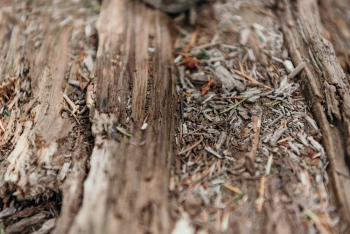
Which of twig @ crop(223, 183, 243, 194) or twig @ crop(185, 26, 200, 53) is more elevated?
twig @ crop(185, 26, 200, 53)

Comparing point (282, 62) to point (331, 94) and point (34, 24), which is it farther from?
point (34, 24)

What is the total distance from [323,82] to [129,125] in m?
1.54

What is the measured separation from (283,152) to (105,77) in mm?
1471

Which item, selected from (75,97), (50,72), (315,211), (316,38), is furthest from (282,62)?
(50,72)

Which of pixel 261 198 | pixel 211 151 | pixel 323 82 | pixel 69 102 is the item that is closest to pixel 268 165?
pixel 261 198

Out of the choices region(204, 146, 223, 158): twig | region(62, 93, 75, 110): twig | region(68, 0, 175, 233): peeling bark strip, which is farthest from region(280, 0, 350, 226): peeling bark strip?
region(62, 93, 75, 110): twig

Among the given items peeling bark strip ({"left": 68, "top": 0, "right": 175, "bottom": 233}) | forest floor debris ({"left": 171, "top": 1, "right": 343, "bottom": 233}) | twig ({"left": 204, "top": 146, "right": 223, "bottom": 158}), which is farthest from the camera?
twig ({"left": 204, "top": 146, "right": 223, "bottom": 158})

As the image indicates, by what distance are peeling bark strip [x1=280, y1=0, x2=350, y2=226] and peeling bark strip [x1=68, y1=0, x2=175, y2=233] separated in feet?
3.61

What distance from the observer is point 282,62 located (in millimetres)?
2875

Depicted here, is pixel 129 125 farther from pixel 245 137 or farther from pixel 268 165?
pixel 268 165

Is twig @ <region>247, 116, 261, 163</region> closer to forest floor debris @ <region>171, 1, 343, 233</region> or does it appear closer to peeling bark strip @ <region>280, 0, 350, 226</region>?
forest floor debris @ <region>171, 1, 343, 233</region>

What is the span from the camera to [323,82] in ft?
8.52

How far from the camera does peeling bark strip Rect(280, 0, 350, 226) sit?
7.38 ft

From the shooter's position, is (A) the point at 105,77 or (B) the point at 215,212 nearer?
(B) the point at 215,212
